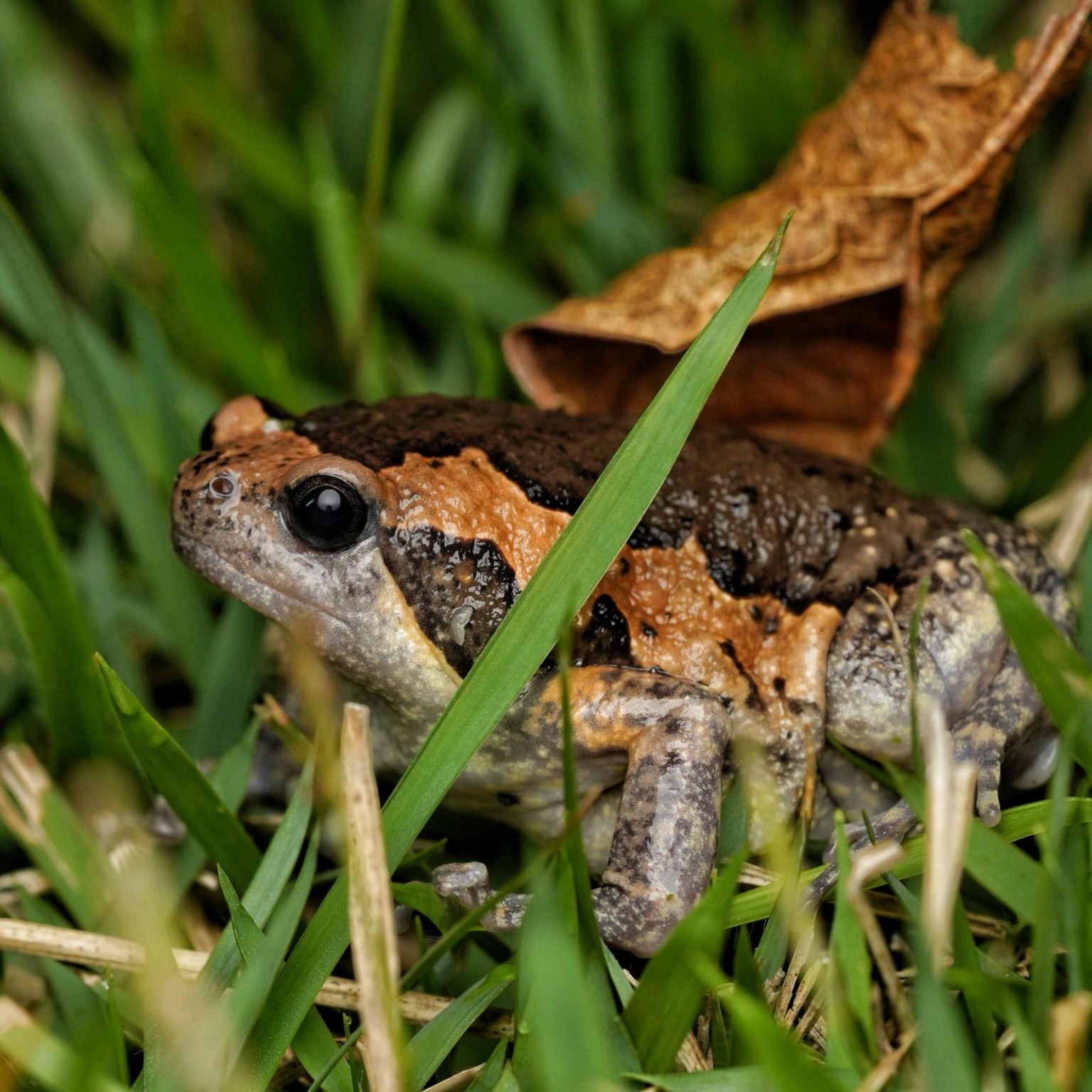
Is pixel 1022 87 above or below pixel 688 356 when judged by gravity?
above

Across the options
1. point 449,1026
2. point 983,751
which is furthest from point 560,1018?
point 983,751

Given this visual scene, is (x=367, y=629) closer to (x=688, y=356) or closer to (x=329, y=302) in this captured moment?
(x=688, y=356)

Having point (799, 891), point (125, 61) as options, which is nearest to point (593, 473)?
point (799, 891)

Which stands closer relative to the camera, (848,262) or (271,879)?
(271,879)

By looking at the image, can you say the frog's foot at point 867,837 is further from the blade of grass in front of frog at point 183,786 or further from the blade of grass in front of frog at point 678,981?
the blade of grass in front of frog at point 183,786

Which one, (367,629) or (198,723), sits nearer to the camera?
(367,629)

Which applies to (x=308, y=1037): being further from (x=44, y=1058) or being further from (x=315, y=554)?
(x=315, y=554)

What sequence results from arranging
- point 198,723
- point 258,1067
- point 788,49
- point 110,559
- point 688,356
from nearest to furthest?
point 258,1067, point 688,356, point 198,723, point 110,559, point 788,49

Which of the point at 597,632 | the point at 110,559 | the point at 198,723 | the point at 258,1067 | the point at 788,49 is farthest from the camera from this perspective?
the point at 788,49
